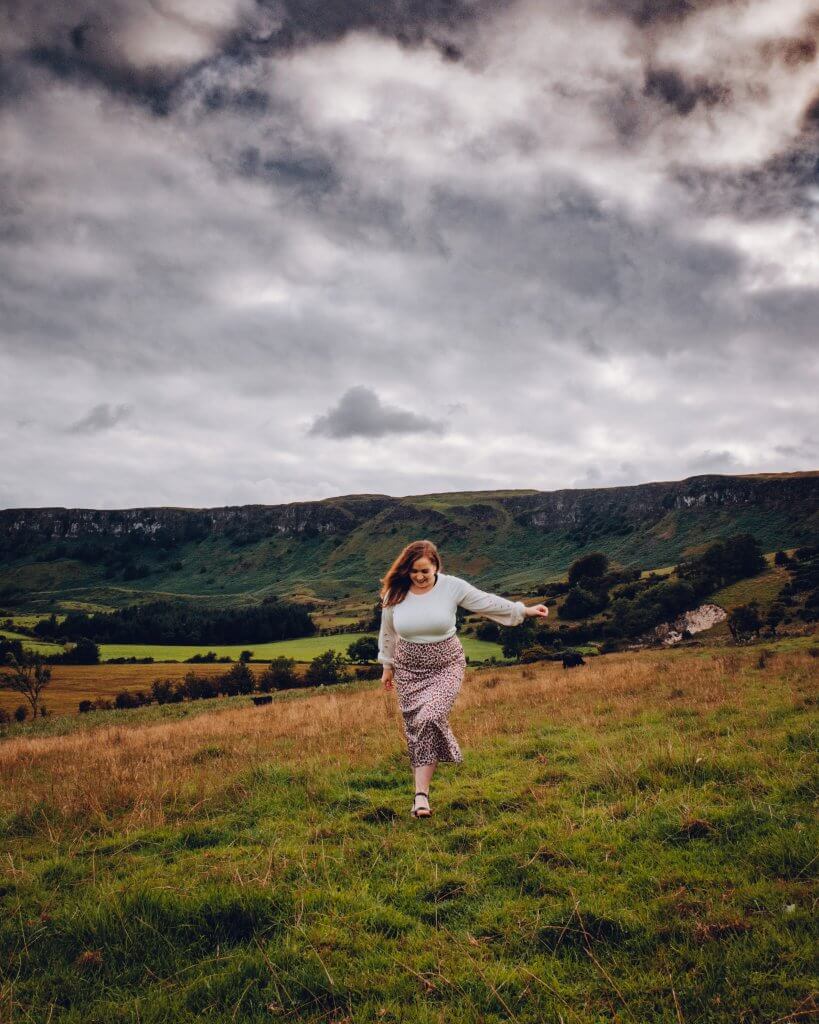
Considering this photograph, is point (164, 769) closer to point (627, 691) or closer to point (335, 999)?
point (335, 999)

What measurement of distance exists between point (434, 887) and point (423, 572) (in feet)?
10.7

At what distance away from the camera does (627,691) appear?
14.2 meters

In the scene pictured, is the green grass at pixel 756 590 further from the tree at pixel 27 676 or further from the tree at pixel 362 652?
the tree at pixel 27 676

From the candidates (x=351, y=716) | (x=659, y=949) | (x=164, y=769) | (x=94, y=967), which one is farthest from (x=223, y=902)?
(x=351, y=716)

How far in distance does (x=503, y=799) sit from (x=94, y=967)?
4.35 meters

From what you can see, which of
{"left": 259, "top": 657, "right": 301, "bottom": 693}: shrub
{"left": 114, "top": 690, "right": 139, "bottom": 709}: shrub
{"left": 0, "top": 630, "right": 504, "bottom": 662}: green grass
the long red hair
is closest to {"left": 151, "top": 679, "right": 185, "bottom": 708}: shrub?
{"left": 114, "top": 690, "right": 139, "bottom": 709}: shrub

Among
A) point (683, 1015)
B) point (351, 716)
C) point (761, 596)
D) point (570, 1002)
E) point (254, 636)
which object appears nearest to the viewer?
point (683, 1015)

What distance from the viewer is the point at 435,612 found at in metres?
6.80

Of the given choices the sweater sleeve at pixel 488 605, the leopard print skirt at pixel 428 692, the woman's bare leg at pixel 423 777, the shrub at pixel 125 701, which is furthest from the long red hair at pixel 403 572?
the shrub at pixel 125 701

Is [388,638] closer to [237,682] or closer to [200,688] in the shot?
[200,688]

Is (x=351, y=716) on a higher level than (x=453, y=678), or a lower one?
lower

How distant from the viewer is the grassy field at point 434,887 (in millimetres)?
3350

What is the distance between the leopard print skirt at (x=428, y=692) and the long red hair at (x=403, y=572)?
0.54m

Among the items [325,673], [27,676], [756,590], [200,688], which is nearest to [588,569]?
[756,590]
